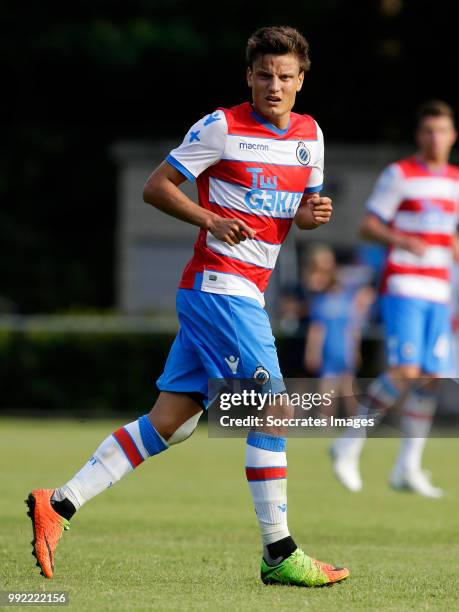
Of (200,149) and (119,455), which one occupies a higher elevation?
(200,149)

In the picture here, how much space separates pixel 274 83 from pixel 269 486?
1745 millimetres

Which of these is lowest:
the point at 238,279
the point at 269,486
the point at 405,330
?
the point at 269,486

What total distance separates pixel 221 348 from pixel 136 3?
26.5 meters

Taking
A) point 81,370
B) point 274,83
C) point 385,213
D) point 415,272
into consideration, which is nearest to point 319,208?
point 274,83

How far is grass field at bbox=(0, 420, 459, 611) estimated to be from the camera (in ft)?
19.5

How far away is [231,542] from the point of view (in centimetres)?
781

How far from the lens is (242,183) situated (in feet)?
21.1

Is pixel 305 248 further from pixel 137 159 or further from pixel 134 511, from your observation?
pixel 134 511

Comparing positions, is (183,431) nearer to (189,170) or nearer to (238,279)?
(238,279)

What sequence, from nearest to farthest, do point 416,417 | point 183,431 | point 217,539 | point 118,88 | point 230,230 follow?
point 230,230 → point 183,431 → point 217,539 → point 416,417 → point 118,88

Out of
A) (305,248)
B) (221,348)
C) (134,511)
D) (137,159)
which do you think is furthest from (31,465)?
(137,159)

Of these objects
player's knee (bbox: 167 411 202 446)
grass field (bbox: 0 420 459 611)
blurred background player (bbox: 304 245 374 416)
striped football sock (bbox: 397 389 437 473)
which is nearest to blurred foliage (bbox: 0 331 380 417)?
blurred background player (bbox: 304 245 374 416)

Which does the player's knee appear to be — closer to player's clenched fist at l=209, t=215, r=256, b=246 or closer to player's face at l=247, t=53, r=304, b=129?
player's clenched fist at l=209, t=215, r=256, b=246

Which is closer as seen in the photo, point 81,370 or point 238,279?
point 238,279
